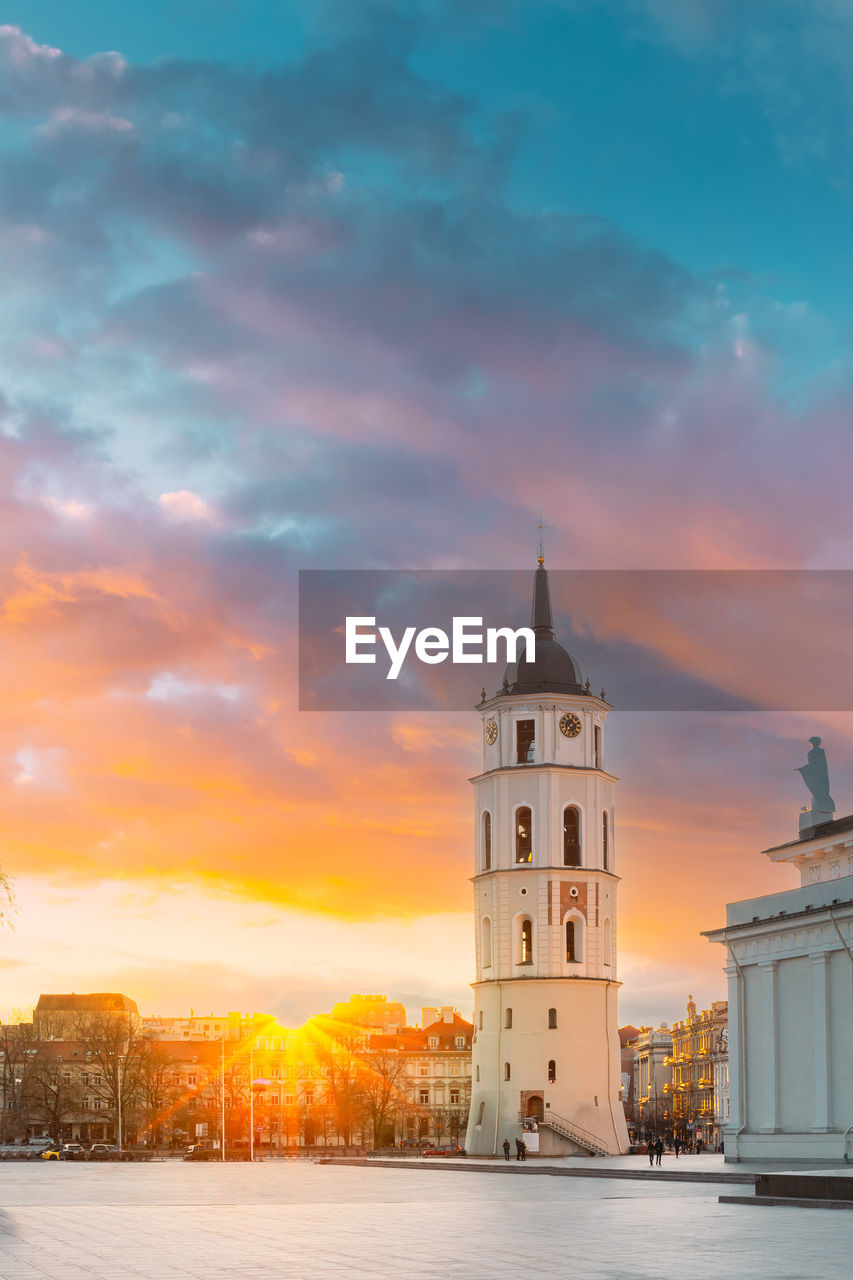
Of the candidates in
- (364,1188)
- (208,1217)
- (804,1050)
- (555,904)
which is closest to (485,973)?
(555,904)

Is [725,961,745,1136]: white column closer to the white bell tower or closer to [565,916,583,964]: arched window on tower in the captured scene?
the white bell tower

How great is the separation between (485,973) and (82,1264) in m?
65.9

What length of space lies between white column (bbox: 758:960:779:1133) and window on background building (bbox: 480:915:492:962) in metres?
28.3

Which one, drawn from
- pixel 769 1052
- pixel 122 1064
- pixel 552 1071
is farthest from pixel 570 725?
pixel 122 1064

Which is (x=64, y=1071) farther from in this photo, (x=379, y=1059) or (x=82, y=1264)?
(x=82, y=1264)

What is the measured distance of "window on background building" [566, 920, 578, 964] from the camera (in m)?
80.9

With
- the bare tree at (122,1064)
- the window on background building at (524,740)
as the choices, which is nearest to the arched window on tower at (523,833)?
the window on background building at (524,740)

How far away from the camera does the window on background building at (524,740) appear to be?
8456 cm

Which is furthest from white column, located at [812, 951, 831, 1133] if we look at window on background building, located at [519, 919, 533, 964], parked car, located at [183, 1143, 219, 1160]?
parked car, located at [183, 1143, 219, 1160]

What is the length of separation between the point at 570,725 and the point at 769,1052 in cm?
3201

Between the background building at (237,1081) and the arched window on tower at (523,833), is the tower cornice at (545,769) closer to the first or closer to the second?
the arched window on tower at (523,833)

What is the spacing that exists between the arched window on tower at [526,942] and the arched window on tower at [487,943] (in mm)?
A: 1913

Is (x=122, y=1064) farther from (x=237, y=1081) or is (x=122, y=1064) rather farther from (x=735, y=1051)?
(x=735, y=1051)

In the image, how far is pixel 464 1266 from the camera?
17.4m
